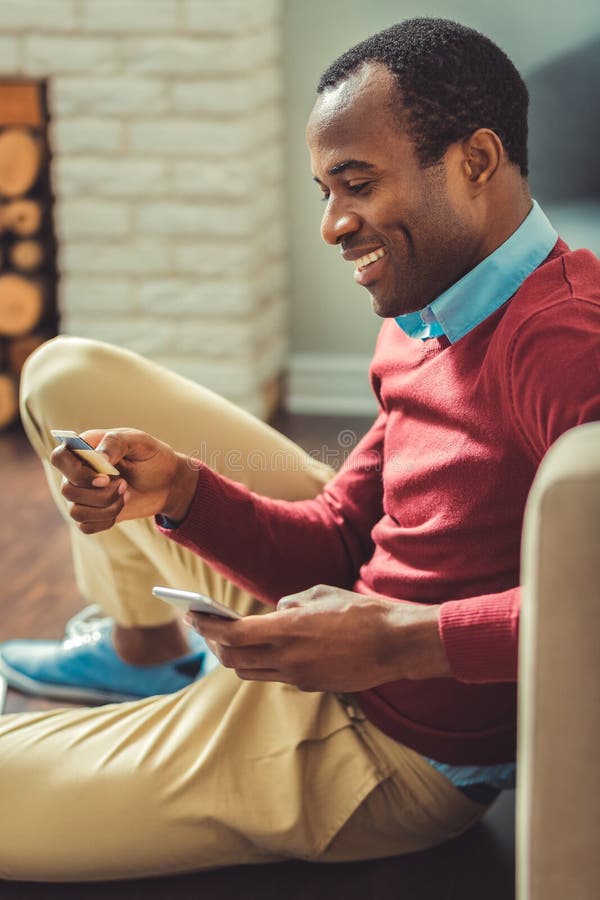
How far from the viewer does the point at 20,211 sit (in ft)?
9.61

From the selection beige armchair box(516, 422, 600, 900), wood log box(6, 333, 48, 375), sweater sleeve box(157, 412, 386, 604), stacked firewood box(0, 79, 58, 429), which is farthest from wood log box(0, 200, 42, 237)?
beige armchair box(516, 422, 600, 900)

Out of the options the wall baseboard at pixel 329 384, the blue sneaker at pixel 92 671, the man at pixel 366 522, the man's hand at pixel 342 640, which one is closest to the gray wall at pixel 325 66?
the wall baseboard at pixel 329 384

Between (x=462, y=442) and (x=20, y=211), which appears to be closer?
(x=462, y=442)

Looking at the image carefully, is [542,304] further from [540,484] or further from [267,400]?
[267,400]

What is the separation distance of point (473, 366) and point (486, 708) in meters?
0.35

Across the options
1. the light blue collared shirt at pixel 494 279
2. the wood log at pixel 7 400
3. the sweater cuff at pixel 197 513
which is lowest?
the wood log at pixel 7 400

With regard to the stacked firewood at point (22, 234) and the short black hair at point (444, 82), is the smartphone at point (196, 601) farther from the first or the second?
the stacked firewood at point (22, 234)

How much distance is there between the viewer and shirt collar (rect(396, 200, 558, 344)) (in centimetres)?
110

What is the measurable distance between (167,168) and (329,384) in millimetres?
702

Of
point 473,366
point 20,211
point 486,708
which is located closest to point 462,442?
point 473,366

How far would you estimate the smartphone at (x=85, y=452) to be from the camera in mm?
1180

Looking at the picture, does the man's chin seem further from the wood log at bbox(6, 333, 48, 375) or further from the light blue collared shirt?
the wood log at bbox(6, 333, 48, 375)

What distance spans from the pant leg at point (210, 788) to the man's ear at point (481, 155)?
1.82 ft

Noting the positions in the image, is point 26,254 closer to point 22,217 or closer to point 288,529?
point 22,217
